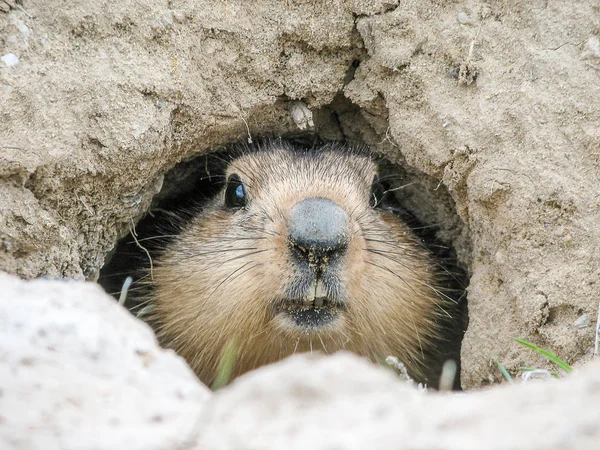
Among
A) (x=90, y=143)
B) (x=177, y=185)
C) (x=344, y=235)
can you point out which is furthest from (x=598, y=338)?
(x=177, y=185)

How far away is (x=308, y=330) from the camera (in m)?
4.72

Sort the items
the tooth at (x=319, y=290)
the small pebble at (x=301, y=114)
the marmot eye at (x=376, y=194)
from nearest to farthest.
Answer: the tooth at (x=319, y=290), the small pebble at (x=301, y=114), the marmot eye at (x=376, y=194)

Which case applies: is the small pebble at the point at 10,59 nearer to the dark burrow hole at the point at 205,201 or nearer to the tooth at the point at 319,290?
the dark burrow hole at the point at 205,201

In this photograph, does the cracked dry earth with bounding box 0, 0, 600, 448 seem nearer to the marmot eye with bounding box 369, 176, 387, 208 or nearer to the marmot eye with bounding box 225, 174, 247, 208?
the marmot eye with bounding box 225, 174, 247, 208

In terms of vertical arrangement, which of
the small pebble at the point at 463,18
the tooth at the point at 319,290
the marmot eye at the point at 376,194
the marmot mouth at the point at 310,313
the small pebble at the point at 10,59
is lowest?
the marmot mouth at the point at 310,313

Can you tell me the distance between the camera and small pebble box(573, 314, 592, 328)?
440 cm

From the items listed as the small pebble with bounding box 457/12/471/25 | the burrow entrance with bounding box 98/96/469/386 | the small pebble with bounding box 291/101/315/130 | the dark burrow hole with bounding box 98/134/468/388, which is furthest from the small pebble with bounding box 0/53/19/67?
the small pebble with bounding box 457/12/471/25

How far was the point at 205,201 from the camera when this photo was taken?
669 centimetres

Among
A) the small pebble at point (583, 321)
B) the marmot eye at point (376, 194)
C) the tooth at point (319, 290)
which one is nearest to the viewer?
the small pebble at point (583, 321)

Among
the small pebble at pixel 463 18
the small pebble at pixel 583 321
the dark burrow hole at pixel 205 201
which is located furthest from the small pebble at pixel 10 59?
the small pebble at pixel 583 321

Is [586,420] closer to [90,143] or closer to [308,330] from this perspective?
[308,330]

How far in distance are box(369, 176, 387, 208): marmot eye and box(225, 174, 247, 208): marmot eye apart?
114cm

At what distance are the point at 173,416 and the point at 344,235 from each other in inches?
93.7

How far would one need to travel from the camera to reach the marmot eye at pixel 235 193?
6.04 m
